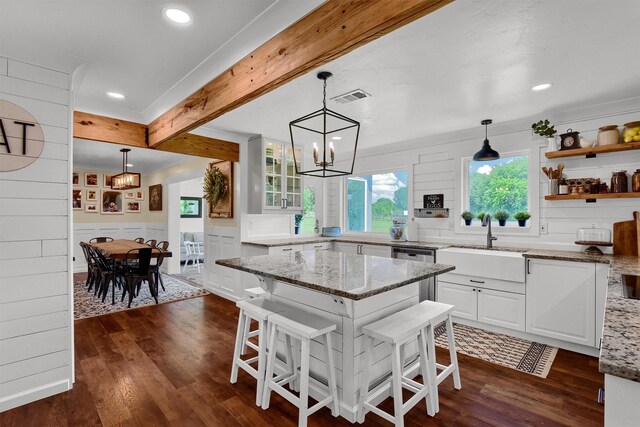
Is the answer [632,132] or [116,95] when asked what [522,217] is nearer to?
[632,132]

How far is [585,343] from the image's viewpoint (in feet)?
9.84

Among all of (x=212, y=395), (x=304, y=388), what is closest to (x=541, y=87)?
(x=304, y=388)

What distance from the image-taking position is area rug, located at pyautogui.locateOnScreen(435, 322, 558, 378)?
284 centimetres

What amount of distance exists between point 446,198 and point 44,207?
14.6 feet

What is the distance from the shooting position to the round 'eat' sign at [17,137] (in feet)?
7.23

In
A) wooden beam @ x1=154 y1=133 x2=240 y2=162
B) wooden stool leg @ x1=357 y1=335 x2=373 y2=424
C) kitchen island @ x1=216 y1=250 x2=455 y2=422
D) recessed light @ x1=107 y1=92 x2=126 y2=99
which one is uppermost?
recessed light @ x1=107 y1=92 x2=126 y2=99

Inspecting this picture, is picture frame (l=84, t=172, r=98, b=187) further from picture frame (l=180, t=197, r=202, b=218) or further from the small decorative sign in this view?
the small decorative sign

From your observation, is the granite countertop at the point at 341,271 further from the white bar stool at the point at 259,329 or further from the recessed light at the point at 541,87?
the recessed light at the point at 541,87

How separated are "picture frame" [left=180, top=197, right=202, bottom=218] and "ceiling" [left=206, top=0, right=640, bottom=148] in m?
5.25

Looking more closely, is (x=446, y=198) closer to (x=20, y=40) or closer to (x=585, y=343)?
(x=585, y=343)

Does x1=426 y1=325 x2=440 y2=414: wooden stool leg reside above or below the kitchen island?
below

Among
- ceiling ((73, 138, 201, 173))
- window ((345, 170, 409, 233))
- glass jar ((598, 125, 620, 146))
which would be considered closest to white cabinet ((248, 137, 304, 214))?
window ((345, 170, 409, 233))

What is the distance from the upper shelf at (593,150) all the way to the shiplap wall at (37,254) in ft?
15.2

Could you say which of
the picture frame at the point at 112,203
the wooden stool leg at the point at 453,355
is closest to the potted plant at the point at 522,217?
the wooden stool leg at the point at 453,355
